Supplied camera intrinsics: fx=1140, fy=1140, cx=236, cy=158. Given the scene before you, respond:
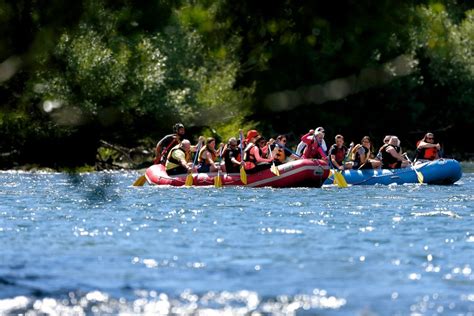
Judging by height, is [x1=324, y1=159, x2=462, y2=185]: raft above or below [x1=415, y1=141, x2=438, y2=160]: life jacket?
below

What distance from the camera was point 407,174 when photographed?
Answer: 25.7m

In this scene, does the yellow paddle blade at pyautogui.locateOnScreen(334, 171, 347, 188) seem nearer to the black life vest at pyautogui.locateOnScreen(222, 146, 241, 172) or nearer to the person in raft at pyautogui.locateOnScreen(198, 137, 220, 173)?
the black life vest at pyautogui.locateOnScreen(222, 146, 241, 172)

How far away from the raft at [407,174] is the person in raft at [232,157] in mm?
2209

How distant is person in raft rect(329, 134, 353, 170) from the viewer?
2604cm

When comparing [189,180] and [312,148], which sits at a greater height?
[312,148]

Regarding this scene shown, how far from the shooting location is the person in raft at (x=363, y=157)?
1027 inches

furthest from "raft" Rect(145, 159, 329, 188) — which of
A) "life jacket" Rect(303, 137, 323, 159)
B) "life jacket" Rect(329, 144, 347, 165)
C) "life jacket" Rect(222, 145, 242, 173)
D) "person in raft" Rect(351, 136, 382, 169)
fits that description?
"person in raft" Rect(351, 136, 382, 169)

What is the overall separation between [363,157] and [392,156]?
0.66 meters

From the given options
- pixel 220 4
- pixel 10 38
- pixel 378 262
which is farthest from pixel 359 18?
pixel 378 262

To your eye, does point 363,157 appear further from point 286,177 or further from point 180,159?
point 180,159

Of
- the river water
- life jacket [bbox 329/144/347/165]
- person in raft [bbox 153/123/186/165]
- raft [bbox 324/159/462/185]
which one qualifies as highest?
person in raft [bbox 153/123/186/165]

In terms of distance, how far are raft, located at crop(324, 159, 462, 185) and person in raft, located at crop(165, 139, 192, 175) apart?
3200mm

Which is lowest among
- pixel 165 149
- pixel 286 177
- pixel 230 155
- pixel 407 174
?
pixel 407 174

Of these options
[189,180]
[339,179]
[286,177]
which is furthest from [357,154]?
[189,180]
